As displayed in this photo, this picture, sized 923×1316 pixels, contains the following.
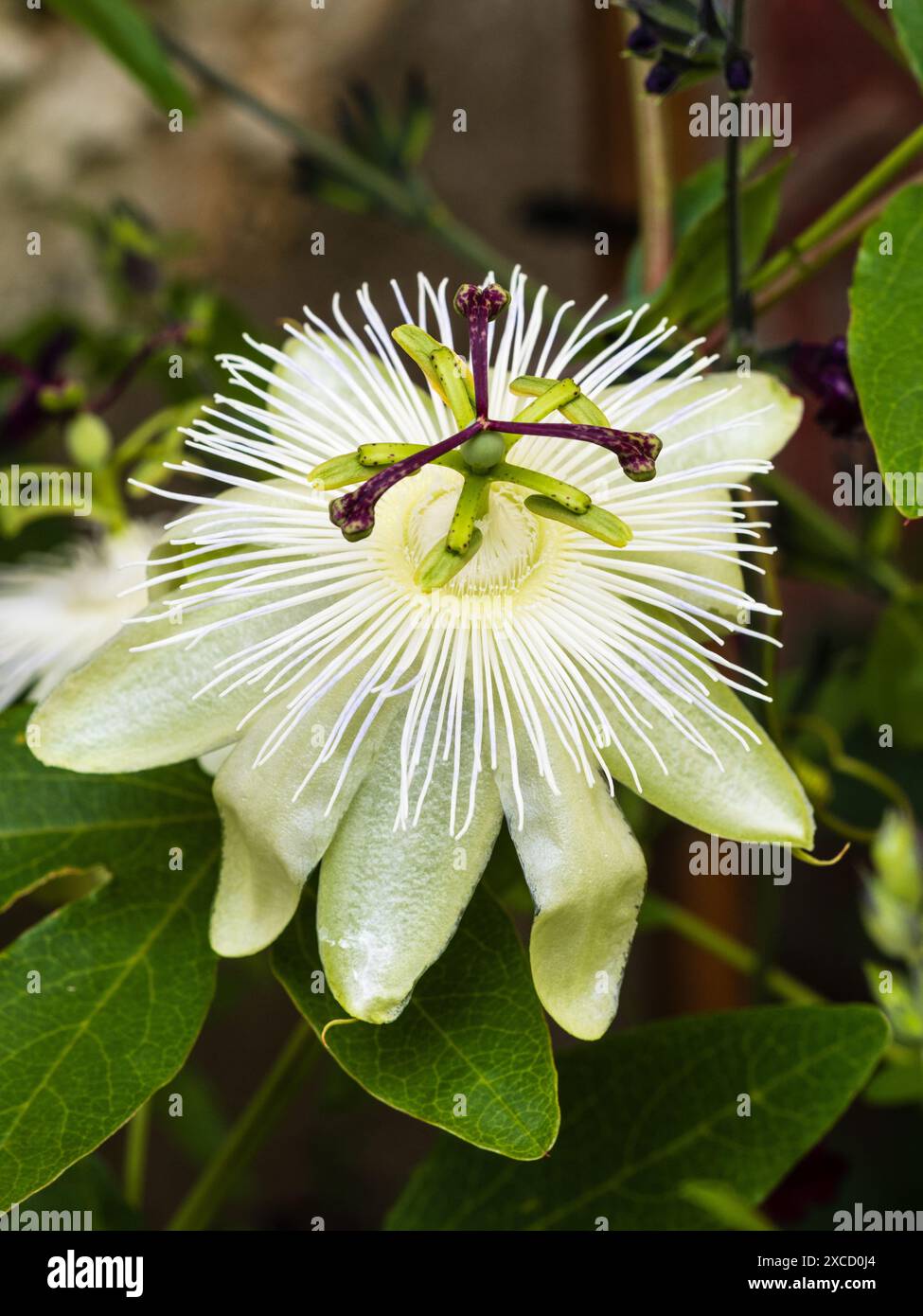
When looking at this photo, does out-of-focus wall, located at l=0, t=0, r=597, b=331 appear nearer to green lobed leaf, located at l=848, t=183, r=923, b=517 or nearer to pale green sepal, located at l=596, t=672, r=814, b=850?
green lobed leaf, located at l=848, t=183, r=923, b=517

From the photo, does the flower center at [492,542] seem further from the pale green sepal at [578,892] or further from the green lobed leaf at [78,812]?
the green lobed leaf at [78,812]

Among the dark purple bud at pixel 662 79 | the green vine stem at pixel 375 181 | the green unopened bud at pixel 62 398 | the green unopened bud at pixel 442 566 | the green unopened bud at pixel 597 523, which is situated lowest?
the green unopened bud at pixel 442 566

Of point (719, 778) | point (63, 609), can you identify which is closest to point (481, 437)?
point (719, 778)

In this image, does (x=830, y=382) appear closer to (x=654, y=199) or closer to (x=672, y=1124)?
(x=654, y=199)

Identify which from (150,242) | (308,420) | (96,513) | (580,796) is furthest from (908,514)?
(150,242)

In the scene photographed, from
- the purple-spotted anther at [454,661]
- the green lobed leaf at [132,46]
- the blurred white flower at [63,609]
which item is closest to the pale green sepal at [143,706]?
the purple-spotted anther at [454,661]

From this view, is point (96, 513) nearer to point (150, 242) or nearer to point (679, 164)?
point (150, 242)
